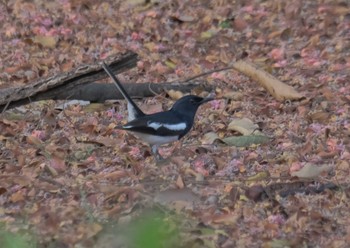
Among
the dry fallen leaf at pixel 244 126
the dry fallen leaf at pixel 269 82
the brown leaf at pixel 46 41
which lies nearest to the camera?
the dry fallen leaf at pixel 244 126

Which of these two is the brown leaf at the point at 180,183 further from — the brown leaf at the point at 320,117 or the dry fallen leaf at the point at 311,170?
the brown leaf at the point at 320,117

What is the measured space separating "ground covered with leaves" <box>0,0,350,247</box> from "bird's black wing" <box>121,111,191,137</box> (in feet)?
0.56

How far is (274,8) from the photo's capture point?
9641 millimetres

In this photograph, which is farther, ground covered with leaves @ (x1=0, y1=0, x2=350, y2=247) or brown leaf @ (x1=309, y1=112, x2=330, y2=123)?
brown leaf @ (x1=309, y1=112, x2=330, y2=123)

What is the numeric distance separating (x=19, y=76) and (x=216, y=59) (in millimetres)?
1651

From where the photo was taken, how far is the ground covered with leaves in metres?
4.84

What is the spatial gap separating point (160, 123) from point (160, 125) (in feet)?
0.15

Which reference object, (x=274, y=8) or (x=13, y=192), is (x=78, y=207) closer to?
(x=13, y=192)

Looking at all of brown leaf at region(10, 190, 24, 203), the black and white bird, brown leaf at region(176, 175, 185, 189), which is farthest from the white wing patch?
brown leaf at region(10, 190, 24, 203)

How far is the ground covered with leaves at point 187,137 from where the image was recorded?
15.9ft

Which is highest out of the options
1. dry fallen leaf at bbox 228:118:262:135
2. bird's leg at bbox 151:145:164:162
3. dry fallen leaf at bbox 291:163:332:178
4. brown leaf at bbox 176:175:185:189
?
brown leaf at bbox 176:175:185:189

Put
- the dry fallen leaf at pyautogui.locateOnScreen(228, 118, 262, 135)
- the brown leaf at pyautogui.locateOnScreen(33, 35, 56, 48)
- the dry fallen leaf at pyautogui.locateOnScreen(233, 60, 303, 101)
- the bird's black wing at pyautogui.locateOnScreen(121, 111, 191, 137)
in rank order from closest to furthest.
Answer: the bird's black wing at pyautogui.locateOnScreen(121, 111, 191, 137)
the dry fallen leaf at pyautogui.locateOnScreen(228, 118, 262, 135)
the dry fallen leaf at pyautogui.locateOnScreen(233, 60, 303, 101)
the brown leaf at pyautogui.locateOnScreen(33, 35, 56, 48)

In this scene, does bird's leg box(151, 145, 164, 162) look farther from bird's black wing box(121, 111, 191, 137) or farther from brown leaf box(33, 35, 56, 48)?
brown leaf box(33, 35, 56, 48)

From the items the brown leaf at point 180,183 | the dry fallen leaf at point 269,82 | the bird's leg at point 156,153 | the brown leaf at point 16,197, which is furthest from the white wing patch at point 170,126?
the dry fallen leaf at point 269,82
